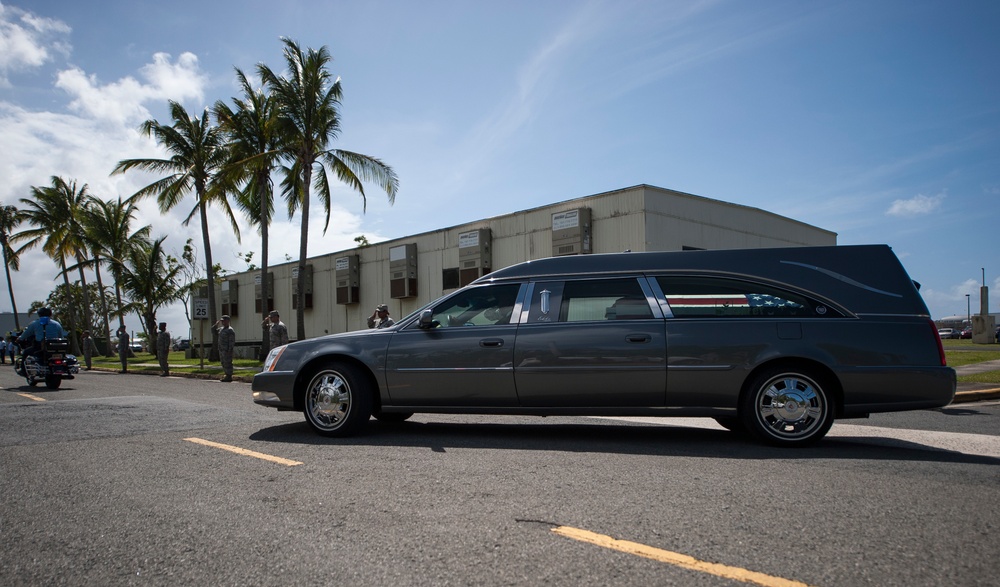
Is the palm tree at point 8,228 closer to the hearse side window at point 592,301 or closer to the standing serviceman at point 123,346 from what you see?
the standing serviceman at point 123,346

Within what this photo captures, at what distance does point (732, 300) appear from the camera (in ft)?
18.9

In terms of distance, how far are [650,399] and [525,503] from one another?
2401mm

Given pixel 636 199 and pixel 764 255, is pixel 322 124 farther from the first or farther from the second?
pixel 764 255

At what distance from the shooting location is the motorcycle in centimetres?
1502

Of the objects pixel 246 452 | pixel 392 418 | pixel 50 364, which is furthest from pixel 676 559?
pixel 50 364

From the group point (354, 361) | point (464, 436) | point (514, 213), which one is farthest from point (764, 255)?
point (514, 213)

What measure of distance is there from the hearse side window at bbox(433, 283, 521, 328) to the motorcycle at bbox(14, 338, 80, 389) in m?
12.9

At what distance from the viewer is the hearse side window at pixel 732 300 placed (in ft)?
18.6

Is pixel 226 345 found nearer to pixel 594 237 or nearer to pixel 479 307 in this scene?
pixel 594 237

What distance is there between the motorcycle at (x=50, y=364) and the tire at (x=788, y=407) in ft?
50.7

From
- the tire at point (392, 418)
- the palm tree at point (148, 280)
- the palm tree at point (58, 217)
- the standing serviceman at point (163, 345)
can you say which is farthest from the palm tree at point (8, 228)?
the tire at point (392, 418)

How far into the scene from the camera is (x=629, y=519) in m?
3.30

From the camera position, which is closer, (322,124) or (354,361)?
(354,361)

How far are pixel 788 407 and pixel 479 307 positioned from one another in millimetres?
2848
